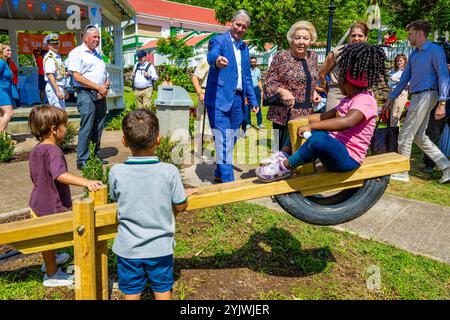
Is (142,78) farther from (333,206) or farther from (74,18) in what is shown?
(333,206)

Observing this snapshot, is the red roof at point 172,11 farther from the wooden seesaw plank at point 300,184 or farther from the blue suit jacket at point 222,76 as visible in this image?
the wooden seesaw plank at point 300,184

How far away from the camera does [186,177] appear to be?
217 inches

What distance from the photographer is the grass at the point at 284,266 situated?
2863 millimetres

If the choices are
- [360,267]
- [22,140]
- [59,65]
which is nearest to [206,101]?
[360,267]

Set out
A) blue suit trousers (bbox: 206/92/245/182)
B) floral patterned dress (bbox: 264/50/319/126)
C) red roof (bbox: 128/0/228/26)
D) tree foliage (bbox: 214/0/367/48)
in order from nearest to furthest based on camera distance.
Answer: floral patterned dress (bbox: 264/50/319/126) < blue suit trousers (bbox: 206/92/245/182) < tree foliage (bbox: 214/0/367/48) < red roof (bbox: 128/0/228/26)

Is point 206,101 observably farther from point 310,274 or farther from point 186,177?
point 310,274

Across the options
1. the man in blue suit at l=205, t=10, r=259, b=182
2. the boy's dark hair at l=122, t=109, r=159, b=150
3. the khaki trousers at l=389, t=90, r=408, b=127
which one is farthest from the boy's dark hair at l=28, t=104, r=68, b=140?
Result: the khaki trousers at l=389, t=90, r=408, b=127

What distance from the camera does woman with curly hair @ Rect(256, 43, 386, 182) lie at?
244 centimetres

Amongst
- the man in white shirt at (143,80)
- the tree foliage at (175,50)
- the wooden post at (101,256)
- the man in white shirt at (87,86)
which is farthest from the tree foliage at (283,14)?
the wooden post at (101,256)

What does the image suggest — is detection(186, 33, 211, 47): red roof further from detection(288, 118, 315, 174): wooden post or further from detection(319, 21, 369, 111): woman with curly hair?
detection(288, 118, 315, 174): wooden post

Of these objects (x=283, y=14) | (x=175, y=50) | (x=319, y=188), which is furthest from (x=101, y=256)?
(x=175, y=50)

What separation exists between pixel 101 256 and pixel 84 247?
1.08 ft

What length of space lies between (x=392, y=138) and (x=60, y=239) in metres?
4.04

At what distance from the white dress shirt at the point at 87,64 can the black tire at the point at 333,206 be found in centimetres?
398
